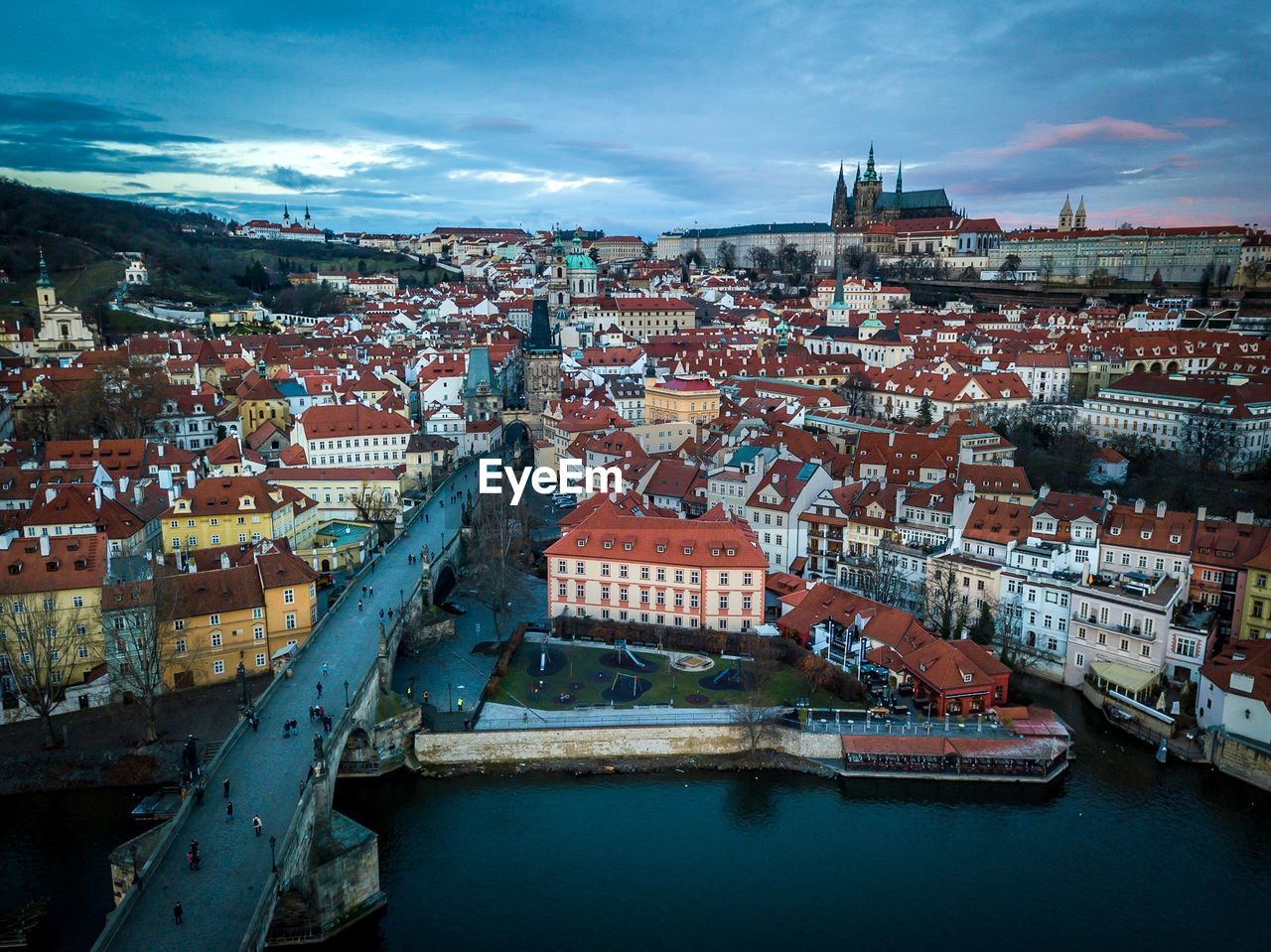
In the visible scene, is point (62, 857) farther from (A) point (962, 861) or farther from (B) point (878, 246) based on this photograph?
(B) point (878, 246)

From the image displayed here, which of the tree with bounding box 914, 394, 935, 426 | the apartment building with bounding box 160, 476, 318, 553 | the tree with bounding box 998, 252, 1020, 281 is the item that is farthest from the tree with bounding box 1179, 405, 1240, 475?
the tree with bounding box 998, 252, 1020, 281

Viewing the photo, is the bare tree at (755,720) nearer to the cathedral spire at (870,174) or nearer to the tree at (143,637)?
the tree at (143,637)

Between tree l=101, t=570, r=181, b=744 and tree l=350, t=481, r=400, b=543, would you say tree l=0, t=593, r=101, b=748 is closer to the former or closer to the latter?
tree l=101, t=570, r=181, b=744

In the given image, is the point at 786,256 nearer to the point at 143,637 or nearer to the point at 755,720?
Answer: the point at 755,720

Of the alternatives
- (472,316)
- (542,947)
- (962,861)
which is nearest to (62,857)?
(542,947)

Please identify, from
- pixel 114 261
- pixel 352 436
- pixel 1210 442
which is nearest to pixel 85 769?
pixel 352 436

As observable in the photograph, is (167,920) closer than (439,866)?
Yes
